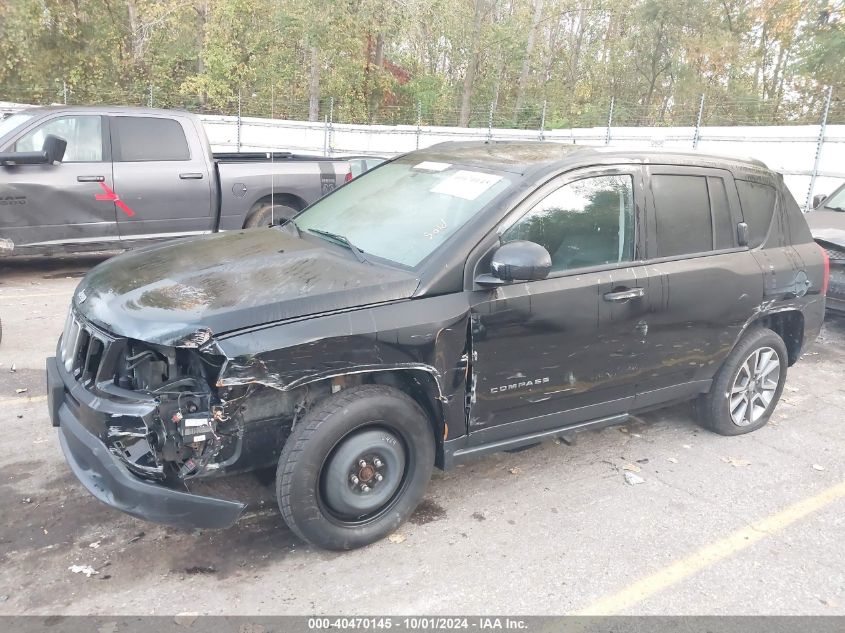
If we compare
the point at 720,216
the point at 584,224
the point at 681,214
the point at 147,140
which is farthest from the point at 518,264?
the point at 147,140

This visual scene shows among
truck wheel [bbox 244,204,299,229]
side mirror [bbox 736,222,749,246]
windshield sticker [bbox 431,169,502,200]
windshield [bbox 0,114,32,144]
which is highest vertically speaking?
windshield [bbox 0,114,32,144]

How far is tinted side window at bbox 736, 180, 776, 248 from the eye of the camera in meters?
4.64

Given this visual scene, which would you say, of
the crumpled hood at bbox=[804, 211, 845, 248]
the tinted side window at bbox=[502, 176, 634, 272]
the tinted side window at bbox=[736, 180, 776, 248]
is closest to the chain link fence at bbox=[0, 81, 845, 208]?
the crumpled hood at bbox=[804, 211, 845, 248]

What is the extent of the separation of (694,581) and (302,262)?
243cm

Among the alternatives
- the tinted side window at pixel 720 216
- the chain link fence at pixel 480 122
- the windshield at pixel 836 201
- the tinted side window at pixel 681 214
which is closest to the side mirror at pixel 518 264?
the tinted side window at pixel 681 214

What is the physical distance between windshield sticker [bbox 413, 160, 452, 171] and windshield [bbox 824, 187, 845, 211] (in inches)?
257

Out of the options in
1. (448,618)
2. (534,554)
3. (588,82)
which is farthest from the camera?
(588,82)

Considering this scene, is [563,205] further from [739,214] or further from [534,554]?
[534,554]

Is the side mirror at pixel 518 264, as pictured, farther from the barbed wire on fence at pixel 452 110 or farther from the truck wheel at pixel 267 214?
the barbed wire on fence at pixel 452 110

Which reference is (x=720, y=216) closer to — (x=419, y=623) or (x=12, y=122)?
(x=419, y=623)

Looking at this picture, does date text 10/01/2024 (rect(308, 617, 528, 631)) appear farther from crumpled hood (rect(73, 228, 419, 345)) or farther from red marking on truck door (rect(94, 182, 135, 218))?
red marking on truck door (rect(94, 182, 135, 218))

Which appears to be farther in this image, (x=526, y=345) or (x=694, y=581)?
(x=526, y=345)

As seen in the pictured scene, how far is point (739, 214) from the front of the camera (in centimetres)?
460

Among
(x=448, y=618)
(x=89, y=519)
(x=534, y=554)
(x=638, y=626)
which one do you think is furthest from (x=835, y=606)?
(x=89, y=519)
